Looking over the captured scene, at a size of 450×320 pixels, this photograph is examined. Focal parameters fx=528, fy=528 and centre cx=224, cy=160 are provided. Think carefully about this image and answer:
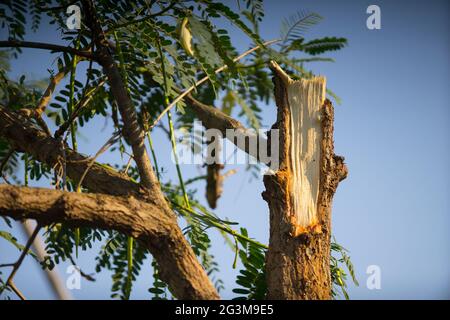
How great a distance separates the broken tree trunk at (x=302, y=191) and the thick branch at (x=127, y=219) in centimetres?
21

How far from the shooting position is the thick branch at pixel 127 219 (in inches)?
46.9

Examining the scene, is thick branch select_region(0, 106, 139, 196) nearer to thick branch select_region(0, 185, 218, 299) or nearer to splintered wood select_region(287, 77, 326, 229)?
thick branch select_region(0, 185, 218, 299)

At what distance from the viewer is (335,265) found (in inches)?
66.0

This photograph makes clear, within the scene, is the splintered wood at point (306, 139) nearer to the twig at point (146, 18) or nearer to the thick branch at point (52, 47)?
the twig at point (146, 18)

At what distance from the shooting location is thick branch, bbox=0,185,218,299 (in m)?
1.19

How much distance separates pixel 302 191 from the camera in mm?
1471

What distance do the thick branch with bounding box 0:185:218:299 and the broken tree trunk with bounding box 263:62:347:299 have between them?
215mm

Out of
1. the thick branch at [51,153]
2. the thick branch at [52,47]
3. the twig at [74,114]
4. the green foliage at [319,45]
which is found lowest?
the thick branch at [51,153]

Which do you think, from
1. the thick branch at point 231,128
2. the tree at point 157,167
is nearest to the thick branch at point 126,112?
the tree at point 157,167

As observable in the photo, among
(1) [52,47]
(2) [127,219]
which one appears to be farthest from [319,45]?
(2) [127,219]

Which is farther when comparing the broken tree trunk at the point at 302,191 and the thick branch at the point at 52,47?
A: the thick branch at the point at 52,47

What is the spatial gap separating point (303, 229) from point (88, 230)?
834 millimetres

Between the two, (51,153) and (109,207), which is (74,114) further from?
(109,207)

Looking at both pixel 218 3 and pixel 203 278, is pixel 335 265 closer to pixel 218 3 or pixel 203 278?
pixel 203 278
